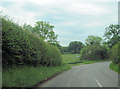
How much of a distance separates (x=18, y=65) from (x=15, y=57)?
739 millimetres

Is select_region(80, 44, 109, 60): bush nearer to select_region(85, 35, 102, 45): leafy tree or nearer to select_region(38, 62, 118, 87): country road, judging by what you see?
select_region(85, 35, 102, 45): leafy tree

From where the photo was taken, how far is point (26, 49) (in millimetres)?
11383

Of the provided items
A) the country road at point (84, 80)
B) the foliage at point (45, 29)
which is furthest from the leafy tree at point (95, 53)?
the country road at point (84, 80)

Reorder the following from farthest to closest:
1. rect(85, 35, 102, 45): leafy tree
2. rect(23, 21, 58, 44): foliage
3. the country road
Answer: rect(85, 35, 102, 45): leafy tree, rect(23, 21, 58, 44): foliage, the country road

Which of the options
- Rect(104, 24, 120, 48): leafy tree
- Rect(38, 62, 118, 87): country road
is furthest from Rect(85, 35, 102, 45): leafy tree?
Rect(38, 62, 118, 87): country road

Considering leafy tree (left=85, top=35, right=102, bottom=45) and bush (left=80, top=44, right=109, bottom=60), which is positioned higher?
leafy tree (left=85, top=35, right=102, bottom=45)

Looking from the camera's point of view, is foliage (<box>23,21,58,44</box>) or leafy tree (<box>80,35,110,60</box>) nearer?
foliage (<box>23,21,58,44</box>)

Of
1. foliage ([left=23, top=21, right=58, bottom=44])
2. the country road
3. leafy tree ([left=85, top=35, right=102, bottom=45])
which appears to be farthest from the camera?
leafy tree ([left=85, top=35, right=102, bottom=45])

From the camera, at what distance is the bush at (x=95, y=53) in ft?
215

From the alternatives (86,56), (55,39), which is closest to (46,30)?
(55,39)

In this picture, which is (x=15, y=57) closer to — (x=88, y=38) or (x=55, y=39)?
(x=55, y=39)

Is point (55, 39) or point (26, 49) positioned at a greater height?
point (55, 39)

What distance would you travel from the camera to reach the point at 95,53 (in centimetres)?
6638

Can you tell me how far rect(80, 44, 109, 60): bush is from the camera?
65625 mm
